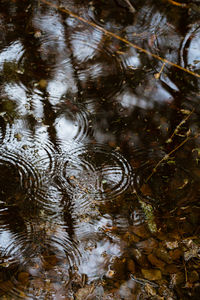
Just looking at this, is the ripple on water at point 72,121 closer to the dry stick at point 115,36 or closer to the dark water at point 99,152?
the dark water at point 99,152

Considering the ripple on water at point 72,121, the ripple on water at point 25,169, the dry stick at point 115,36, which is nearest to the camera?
the ripple on water at point 25,169

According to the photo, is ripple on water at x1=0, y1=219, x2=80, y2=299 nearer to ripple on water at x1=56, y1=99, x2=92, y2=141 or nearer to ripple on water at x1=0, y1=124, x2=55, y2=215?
ripple on water at x1=0, y1=124, x2=55, y2=215

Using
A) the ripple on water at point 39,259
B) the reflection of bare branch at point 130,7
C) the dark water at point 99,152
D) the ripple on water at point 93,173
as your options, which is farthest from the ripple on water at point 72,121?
the reflection of bare branch at point 130,7

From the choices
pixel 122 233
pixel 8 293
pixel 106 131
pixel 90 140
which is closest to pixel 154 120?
pixel 106 131

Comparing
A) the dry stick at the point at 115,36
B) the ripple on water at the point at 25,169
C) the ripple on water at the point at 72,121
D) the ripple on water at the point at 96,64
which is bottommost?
the ripple on water at the point at 25,169

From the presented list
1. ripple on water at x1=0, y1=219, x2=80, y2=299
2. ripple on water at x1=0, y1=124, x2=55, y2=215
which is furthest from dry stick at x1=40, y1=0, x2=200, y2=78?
ripple on water at x1=0, y1=219, x2=80, y2=299

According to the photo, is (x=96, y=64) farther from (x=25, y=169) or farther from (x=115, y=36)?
(x=25, y=169)

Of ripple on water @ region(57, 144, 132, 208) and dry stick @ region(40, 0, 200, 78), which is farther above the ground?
dry stick @ region(40, 0, 200, 78)
